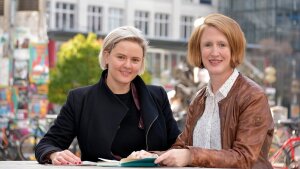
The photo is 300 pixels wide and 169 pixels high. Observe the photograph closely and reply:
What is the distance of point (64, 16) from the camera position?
75.9 metres

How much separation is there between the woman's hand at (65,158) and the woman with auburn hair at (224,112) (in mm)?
466

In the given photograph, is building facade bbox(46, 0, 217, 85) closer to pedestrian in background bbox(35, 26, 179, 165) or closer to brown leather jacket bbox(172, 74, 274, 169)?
pedestrian in background bbox(35, 26, 179, 165)

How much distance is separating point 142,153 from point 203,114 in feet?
1.07

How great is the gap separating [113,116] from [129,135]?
11cm

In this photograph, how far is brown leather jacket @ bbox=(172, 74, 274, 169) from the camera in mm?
3387

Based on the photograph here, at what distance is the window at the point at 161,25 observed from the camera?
82.8 m

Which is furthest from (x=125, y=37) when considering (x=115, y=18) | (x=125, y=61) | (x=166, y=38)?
(x=166, y=38)

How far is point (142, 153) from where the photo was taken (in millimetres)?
3561

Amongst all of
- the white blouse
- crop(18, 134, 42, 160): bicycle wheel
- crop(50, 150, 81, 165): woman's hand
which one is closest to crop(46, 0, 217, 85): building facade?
crop(18, 134, 42, 160): bicycle wheel

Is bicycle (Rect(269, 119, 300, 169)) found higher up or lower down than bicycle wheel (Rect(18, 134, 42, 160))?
higher up

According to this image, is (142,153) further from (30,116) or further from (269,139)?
(30,116)

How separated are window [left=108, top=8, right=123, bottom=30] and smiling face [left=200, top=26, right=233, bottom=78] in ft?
248

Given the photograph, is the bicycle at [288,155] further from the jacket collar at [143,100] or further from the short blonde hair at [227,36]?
the short blonde hair at [227,36]

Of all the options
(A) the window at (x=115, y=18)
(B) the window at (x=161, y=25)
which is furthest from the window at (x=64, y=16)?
(B) the window at (x=161, y=25)
